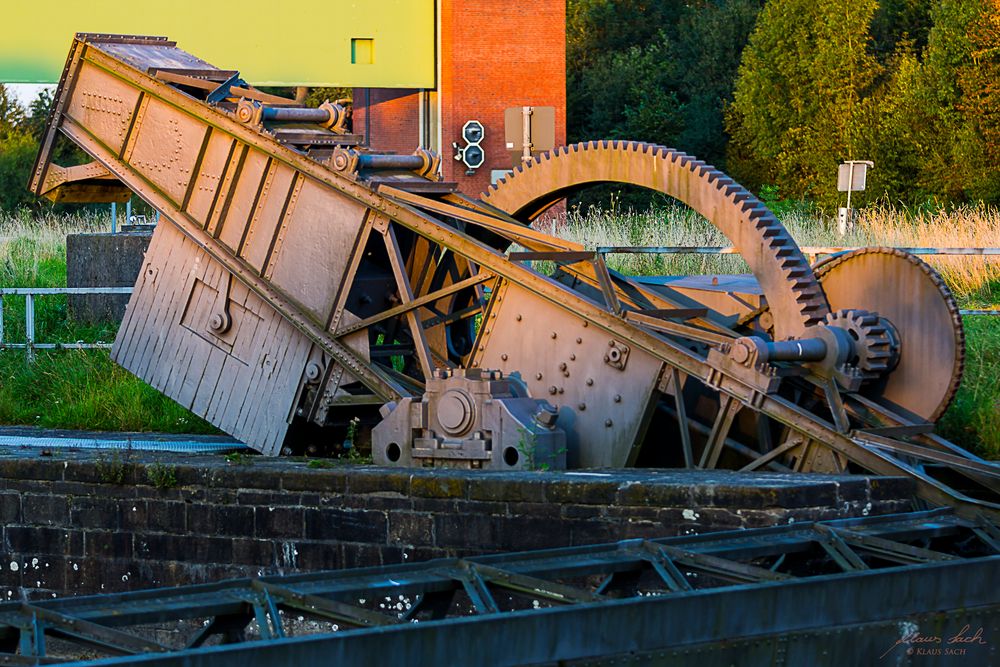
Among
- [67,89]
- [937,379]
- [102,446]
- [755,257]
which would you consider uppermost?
[67,89]

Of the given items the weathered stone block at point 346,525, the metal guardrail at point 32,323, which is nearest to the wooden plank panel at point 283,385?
the weathered stone block at point 346,525

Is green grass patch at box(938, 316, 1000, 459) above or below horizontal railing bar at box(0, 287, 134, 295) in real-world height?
below

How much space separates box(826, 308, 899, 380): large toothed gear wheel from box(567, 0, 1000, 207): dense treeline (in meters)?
27.3

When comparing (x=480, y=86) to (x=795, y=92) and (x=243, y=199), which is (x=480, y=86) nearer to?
(x=795, y=92)

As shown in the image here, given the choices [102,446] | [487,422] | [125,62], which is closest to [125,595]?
[487,422]

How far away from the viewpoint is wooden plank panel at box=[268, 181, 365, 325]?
1091cm

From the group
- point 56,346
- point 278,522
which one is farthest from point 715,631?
point 56,346

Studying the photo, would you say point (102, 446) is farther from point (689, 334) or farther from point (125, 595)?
point (125, 595)

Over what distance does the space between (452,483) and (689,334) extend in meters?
1.71

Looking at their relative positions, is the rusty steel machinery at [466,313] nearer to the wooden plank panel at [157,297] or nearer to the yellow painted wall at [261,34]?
the wooden plank panel at [157,297]

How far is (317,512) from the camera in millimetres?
9641

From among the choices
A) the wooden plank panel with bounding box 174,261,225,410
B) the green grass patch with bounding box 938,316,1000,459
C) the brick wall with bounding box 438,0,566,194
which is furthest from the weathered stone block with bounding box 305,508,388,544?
the brick wall with bounding box 438,0,566,194

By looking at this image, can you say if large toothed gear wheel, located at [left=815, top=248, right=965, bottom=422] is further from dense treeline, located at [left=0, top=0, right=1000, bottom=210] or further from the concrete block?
dense treeline, located at [left=0, top=0, right=1000, bottom=210]

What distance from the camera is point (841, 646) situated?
6555 mm
